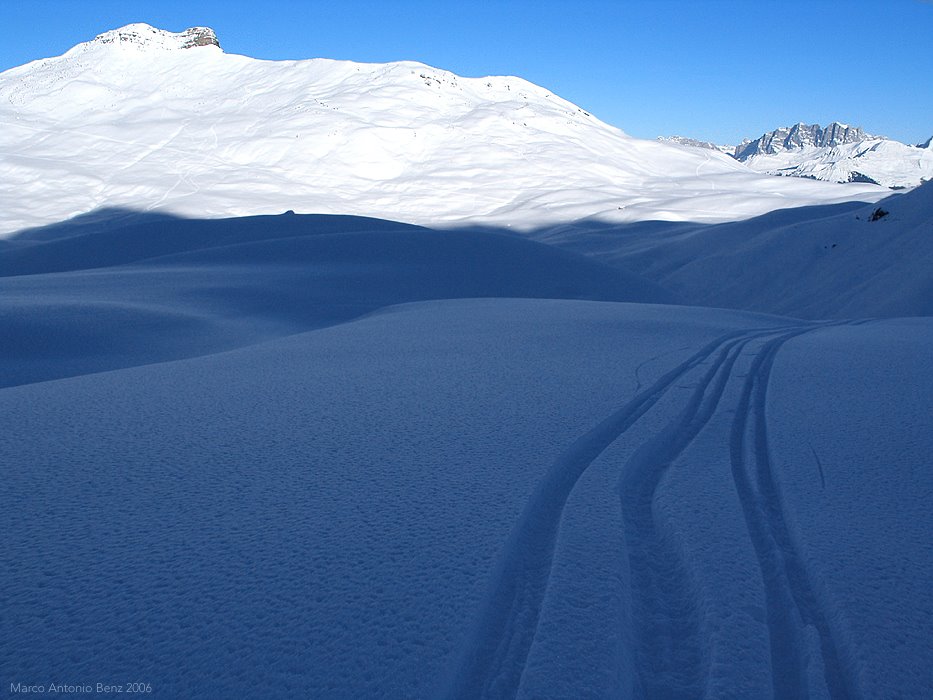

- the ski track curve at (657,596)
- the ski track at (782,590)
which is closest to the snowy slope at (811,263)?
the ski track at (782,590)

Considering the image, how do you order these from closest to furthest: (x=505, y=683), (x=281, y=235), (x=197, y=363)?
(x=505, y=683), (x=197, y=363), (x=281, y=235)

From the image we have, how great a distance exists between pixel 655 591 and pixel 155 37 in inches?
4087

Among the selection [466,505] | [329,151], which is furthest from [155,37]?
[466,505]

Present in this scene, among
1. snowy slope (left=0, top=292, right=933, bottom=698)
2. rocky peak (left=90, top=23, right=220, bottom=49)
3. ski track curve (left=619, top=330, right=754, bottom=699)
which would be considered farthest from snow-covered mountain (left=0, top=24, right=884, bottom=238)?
ski track curve (left=619, top=330, right=754, bottom=699)

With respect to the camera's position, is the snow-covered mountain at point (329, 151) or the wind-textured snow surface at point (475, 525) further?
the snow-covered mountain at point (329, 151)

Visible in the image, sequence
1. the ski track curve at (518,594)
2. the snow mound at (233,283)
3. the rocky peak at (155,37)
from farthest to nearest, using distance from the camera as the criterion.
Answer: the rocky peak at (155,37)
the snow mound at (233,283)
the ski track curve at (518,594)

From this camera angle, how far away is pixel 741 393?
545cm

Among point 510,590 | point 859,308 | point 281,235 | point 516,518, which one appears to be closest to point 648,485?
point 516,518

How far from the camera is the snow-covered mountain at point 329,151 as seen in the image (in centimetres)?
4297

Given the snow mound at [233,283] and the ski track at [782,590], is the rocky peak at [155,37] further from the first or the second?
the ski track at [782,590]

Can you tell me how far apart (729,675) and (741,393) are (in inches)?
145

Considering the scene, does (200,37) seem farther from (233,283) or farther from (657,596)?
(657,596)

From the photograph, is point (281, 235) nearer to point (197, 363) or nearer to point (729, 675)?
point (197, 363)

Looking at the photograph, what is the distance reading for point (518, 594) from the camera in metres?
2.42
